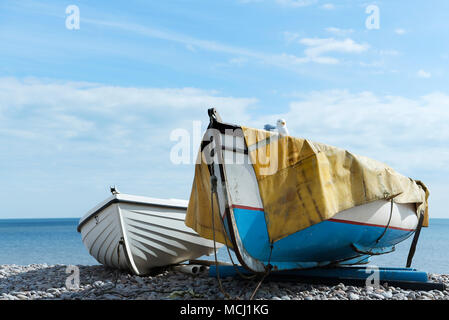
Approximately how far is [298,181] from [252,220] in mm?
818

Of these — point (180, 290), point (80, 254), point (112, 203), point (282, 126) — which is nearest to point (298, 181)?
point (282, 126)

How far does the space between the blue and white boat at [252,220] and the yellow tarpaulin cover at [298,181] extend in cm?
4

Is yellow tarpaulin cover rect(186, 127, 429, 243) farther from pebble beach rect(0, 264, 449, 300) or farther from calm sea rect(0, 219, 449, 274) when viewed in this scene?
calm sea rect(0, 219, 449, 274)

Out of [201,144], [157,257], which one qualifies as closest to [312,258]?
[201,144]

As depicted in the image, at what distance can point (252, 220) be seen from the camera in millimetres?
5801

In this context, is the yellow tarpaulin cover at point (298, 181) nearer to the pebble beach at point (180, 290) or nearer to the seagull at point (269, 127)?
the seagull at point (269, 127)

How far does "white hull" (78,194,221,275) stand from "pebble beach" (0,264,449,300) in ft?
1.08

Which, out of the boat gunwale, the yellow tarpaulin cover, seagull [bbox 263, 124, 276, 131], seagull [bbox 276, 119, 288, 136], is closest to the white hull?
the boat gunwale

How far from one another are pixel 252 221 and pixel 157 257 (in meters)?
3.14

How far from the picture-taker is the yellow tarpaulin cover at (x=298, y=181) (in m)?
5.69

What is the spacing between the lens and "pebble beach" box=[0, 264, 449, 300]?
627cm

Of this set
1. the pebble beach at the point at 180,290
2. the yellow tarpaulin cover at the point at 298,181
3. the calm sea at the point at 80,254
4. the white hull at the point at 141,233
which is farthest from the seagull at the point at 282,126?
the calm sea at the point at 80,254

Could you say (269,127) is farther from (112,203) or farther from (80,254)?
(80,254)
